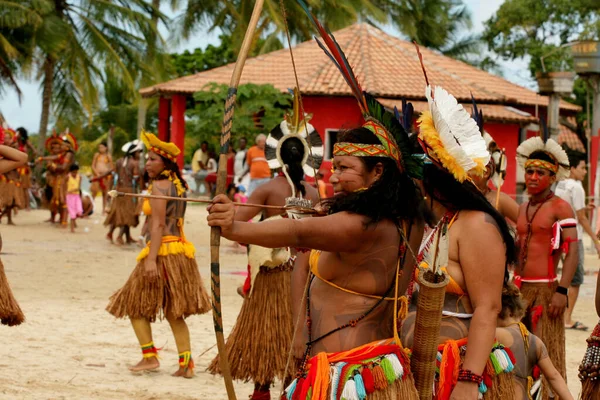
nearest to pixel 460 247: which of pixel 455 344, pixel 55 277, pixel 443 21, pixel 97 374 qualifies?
pixel 455 344

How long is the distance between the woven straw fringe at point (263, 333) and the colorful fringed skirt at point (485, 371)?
9.05ft

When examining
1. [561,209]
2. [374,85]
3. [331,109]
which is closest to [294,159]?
[561,209]

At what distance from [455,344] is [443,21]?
133ft

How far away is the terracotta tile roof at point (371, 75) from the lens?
1046 inches

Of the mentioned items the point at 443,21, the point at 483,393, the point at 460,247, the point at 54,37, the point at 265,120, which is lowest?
the point at 483,393

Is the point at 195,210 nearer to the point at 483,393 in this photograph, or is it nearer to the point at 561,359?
the point at 561,359

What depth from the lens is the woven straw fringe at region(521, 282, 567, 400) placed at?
6.67 metres

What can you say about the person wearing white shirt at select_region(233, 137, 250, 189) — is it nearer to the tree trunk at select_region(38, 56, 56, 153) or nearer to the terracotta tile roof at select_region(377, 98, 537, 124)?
the terracotta tile roof at select_region(377, 98, 537, 124)

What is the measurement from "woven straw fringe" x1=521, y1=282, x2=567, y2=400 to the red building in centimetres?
1752

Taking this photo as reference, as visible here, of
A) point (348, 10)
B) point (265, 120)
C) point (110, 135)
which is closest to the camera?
point (265, 120)

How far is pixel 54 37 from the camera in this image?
2872 centimetres

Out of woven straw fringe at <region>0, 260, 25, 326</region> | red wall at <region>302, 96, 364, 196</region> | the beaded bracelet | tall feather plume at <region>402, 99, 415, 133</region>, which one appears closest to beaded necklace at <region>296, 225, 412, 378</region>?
the beaded bracelet

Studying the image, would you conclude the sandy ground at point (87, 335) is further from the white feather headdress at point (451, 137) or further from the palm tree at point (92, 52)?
the palm tree at point (92, 52)

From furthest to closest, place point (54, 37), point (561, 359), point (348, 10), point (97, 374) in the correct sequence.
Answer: point (348, 10) → point (54, 37) → point (97, 374) → point (561, 359)
